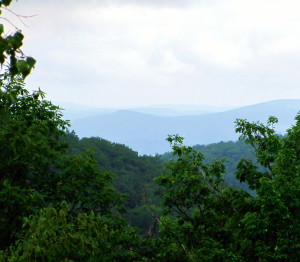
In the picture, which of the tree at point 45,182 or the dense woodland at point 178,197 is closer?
the dense woodland at point 178,197

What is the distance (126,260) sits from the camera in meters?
15.2

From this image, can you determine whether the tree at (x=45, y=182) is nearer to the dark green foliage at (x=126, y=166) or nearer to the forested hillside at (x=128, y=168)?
the forested hillside at (x=128, y=168)

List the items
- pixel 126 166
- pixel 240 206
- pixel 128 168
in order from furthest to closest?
pixel 126 166, pixel 128 168, pixel 240 206

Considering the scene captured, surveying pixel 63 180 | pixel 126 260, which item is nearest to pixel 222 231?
pixel 126 260

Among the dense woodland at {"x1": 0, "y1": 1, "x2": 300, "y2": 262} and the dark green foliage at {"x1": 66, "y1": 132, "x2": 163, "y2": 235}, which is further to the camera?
the dark green foliage at {"x1": 66, "y1": 132, "x2": 163, "y2": 235}

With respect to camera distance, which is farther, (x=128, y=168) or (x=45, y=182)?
(x=128, y=168)

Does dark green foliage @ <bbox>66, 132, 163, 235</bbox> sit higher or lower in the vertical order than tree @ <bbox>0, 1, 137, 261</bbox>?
lower

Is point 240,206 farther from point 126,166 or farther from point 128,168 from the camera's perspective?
point 126,166

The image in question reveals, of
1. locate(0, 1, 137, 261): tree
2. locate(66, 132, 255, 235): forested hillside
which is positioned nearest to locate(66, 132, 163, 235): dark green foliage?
locate(66, 132, 255, 235): forested hillside

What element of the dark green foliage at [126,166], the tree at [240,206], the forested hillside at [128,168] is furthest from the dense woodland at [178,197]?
the dark green foliage at [126,166]

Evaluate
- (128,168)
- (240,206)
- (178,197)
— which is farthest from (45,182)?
(128,168)

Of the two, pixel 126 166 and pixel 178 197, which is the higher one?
pixel 178 197

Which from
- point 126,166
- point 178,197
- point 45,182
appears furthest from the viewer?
point 126,166

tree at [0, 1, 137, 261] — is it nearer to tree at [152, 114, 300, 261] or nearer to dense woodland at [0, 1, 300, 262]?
dense woodland at [0, 1, 300, 262]
